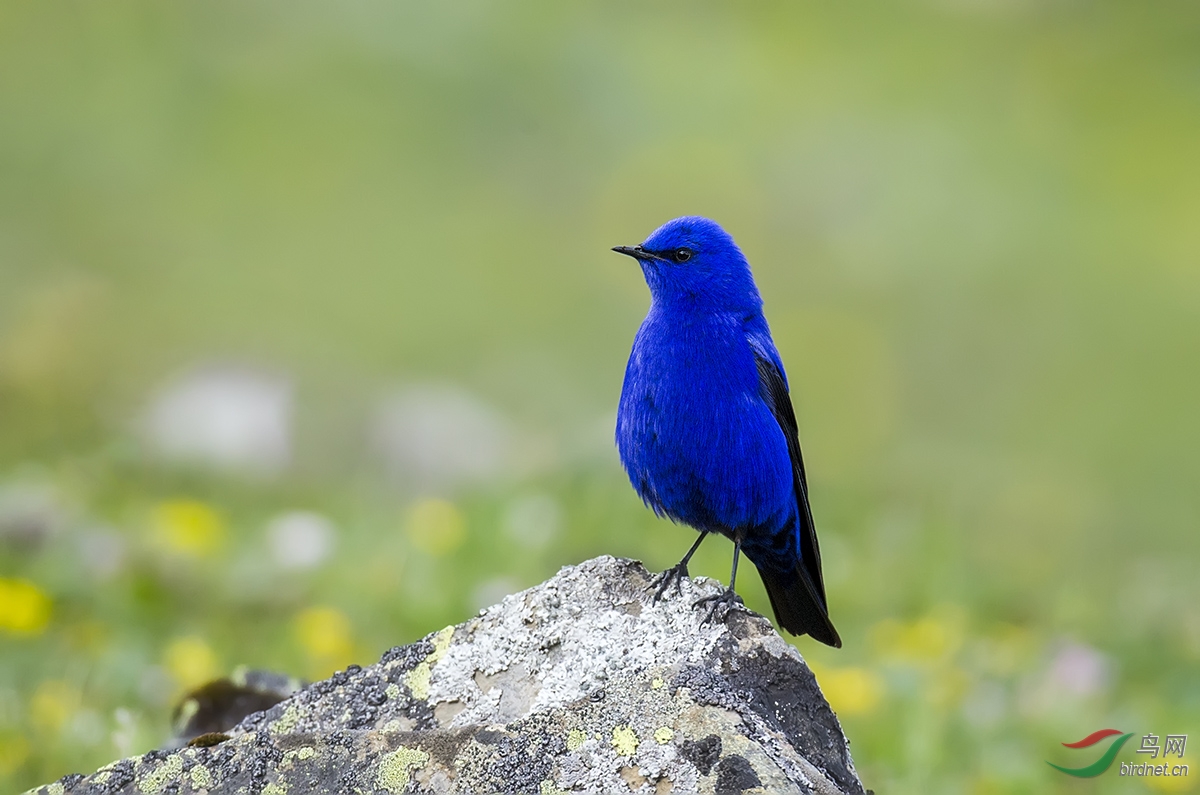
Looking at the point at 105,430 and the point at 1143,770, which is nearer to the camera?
the point at 1143,770

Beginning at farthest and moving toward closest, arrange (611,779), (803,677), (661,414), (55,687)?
(55,687) → (661,414) → (803,677) → (611,779)

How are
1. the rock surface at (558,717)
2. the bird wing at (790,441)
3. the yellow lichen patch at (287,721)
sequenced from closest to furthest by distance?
the rock surface at (558,717), the yellow lichen patch at (287,721), the bird wing at (790,441)

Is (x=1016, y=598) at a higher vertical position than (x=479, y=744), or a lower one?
higher

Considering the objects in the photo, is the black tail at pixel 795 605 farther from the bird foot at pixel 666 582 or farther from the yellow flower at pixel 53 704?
the yellow flower at pixel 53 704

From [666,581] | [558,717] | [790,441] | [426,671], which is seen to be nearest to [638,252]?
[790,441]

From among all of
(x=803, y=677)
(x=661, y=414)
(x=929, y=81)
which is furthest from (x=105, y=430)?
(x=929, y=81)

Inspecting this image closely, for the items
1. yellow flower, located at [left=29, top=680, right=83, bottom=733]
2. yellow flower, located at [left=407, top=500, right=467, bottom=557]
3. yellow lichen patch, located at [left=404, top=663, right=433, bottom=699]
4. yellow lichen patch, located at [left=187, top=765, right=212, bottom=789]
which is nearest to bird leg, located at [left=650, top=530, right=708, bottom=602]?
yellow lichen patch, located at [left=404, top=663, right=433, bottom=699]

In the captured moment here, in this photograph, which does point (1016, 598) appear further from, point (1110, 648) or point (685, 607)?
point (685, 607)

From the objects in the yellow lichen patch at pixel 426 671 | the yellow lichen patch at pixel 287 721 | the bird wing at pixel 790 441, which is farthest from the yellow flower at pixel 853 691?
the yellow lichen patch at pixel 287 721
